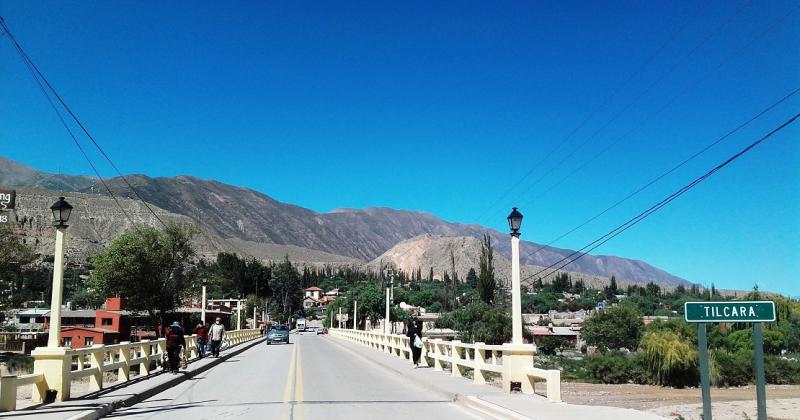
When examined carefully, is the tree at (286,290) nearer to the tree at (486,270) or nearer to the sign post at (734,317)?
the tree at (486,270)

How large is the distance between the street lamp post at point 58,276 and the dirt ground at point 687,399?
17.8m

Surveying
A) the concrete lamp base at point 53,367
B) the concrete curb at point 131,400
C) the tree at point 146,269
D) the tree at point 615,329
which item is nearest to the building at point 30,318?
the tree at point 146,269

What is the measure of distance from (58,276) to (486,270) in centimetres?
6212

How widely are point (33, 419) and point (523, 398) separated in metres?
9.37

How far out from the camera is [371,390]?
Result: 1786 centimetres

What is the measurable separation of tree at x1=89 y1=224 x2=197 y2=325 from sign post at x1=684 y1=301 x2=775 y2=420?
59.6 metres

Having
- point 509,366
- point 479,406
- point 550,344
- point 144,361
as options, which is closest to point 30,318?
point 550,344

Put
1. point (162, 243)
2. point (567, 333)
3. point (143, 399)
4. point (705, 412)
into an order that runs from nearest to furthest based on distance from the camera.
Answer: point (705, 412), point (143, 399), point (162, 243), point (567, 333)

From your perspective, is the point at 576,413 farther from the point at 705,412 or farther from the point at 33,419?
the point at 33,419

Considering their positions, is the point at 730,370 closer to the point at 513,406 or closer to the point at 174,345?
the point at 174,345

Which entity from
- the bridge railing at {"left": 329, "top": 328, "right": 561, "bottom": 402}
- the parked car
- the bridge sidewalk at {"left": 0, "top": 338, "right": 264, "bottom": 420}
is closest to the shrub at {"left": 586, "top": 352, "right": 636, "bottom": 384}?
the bridge railing at {"left": 329, "top": 328, "right": 561, "bottom": 402}

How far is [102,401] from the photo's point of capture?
1370cm

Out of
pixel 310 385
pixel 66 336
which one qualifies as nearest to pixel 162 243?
pixel 66 336

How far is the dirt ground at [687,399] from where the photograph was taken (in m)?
27.5
